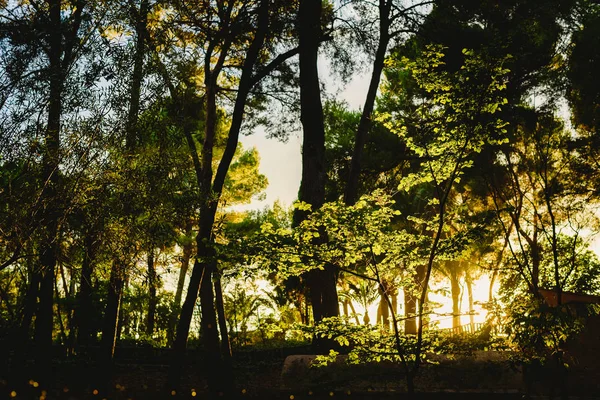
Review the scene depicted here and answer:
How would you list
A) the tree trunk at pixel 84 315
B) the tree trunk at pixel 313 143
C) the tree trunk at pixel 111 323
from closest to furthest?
the tree trunk at pixel 111 323 → the tree trunk at pixel 313 143 → the tree trunk at pixel 84 315

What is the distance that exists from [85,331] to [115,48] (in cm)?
947

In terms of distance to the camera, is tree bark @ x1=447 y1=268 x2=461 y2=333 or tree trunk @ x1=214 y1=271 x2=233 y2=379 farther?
tree bark @ x1=447 y1=268 x2=461 y2=333

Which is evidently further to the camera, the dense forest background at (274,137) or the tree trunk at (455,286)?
the tree trunk at (455,286)

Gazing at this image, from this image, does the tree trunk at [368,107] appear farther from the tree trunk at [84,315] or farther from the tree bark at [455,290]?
the tree bark at [455,290]

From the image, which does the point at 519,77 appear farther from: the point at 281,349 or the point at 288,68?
the point at 281,349

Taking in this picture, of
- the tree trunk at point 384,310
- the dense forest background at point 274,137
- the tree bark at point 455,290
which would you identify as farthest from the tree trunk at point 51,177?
the tree bark at point 455,290

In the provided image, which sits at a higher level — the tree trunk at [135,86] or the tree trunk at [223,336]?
the tree trunk at [135,86]

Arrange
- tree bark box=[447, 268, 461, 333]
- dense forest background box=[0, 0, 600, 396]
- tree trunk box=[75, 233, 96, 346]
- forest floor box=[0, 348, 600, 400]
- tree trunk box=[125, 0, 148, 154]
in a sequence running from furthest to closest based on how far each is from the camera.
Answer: tree bark box=[447, 268, 461, 333]
tree trunk box=[75, 233, 96, 346]
forest floor box=[0, 348, 600, 400]
tree trunk box=[125, 0, 148, 154]
dense forest background box=[0, 0, 600, 396]

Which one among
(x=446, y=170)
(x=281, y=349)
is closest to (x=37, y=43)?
(x=446, y=170)

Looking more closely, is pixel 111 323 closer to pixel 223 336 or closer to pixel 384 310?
pixel 223 336

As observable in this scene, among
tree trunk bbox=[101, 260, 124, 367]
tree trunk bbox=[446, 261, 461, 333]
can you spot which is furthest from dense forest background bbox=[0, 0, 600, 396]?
tree trunk bbox=[446, 261, 461, 333]

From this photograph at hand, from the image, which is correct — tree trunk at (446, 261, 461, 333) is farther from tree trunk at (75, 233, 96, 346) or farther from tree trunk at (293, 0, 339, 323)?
tree trunk at (75, 233, 96, 346)

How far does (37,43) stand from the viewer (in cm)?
734

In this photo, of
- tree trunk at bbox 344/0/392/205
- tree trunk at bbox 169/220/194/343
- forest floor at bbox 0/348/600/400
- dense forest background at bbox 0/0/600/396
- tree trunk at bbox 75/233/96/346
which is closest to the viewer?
dense forest background at bbox 0/0/600/396
